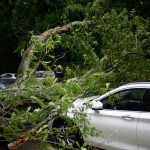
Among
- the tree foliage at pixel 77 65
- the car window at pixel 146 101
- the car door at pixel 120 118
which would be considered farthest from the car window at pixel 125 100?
the tree foliage at pixel 77 65

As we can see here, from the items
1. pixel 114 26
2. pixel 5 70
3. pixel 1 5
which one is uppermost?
pixel 1 5

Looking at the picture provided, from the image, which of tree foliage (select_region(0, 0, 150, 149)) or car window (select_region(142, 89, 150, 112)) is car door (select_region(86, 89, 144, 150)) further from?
tree foliage (select_region(0, 0, 150, 149))

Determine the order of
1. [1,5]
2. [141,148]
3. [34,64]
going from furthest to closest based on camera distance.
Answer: [1,5] < [141,148] < [34,64]

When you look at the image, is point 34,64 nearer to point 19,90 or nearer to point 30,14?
point 19,90

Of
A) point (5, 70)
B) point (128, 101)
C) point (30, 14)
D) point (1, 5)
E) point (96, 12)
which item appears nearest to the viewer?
point (128, 101)

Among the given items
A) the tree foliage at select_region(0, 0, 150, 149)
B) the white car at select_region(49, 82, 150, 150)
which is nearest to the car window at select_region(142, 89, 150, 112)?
the white car at select_region(49, 82, 150, 150)

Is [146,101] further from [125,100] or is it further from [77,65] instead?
[77,65]

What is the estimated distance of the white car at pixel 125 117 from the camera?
6.64 m

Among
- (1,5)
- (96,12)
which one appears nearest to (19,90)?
(96,12)

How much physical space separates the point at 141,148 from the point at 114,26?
404cm

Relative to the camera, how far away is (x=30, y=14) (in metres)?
26.6

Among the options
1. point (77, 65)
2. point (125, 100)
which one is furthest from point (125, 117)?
point (77, 65)

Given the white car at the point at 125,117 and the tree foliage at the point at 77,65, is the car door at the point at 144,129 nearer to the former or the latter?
the white car at the point at 125,117

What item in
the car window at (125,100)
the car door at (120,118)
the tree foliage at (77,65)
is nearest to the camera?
the tree foliage at (77,65)
